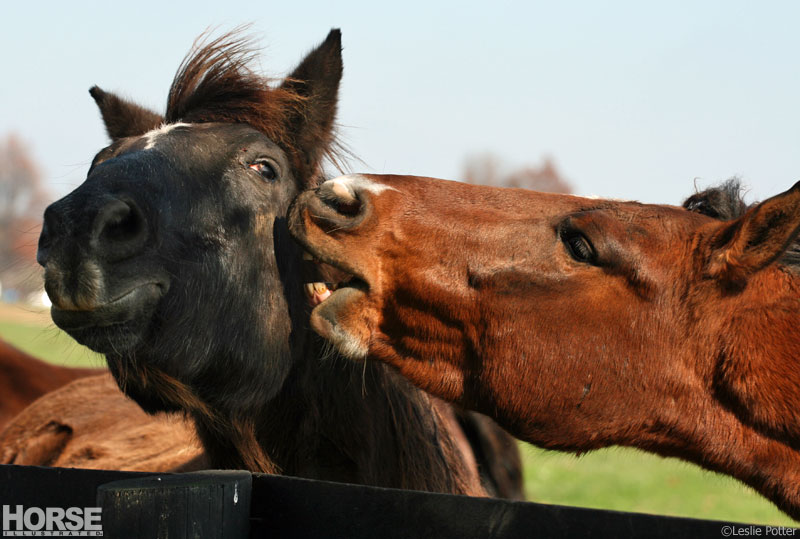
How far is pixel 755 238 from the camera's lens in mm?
2486

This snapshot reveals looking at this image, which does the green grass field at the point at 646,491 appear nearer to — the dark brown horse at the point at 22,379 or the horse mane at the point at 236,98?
the dark brown horse at the point at 22,379

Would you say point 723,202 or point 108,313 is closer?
point 108,313

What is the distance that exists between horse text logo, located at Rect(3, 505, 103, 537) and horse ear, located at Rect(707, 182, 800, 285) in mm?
2079

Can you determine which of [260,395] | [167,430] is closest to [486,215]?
[260,395]

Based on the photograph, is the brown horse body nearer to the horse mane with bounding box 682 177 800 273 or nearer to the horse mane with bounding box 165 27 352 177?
the horse mane with bounding box 165 27 352 177

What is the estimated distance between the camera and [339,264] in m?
2.56

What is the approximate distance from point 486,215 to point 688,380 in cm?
89

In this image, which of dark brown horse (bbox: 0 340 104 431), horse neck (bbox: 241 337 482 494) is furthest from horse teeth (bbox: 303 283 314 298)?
dark brown horse (bbox: 0 340 104 431)

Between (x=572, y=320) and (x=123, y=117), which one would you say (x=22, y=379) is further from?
(x=572, y=320)

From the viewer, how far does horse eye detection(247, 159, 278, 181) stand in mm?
3164

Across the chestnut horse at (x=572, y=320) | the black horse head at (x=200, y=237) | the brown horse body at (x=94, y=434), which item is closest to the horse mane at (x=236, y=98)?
the black horse head at (x=200, y=237)

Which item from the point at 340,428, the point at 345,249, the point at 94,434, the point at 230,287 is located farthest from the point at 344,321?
the point at 94,434

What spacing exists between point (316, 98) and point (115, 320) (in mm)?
1389

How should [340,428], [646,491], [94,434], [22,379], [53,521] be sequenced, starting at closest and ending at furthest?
[53,521], [340,428], [94,434], [22,379], [646,491]
